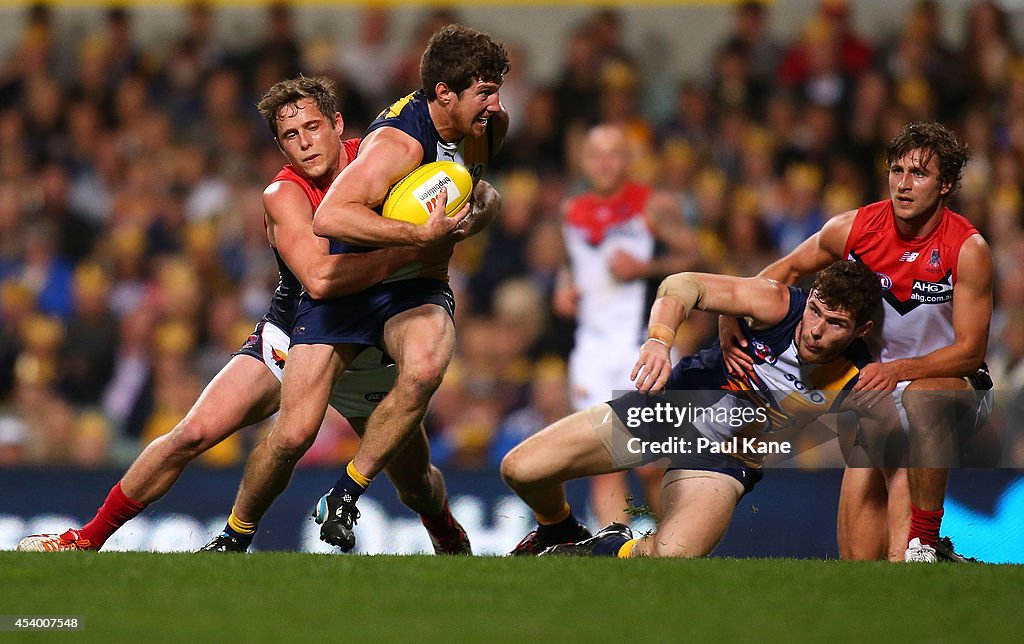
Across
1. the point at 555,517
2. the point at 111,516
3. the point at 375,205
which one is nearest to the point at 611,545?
the point at 555,517

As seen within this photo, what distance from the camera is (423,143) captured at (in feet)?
17.7

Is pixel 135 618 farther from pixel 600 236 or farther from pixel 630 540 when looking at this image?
pixel 600 236

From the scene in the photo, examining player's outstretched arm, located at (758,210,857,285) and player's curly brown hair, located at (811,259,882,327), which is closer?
player's curly brown hair, located at (811,259,882,327)

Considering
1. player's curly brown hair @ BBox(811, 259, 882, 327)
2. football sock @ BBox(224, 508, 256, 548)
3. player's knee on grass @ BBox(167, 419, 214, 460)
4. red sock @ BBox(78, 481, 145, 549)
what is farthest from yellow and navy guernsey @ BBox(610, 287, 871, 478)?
red sock @ BBox(78, 481, 145, 549)

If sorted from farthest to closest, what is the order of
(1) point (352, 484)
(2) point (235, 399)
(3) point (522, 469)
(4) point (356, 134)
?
(4) point (356, 134) → (3) point (522, 469) → (2) point (235, 399) → (1) point (352, 484)

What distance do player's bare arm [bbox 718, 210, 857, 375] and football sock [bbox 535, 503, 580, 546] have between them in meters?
0.98

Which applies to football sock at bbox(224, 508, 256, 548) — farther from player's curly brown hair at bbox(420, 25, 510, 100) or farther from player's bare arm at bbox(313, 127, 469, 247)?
player's curly brown hair at bbox(420, 25, 510, 100)

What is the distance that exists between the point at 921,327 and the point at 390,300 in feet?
7.28

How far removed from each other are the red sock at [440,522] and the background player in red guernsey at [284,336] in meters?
0.25

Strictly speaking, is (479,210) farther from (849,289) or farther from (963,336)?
(963,336)

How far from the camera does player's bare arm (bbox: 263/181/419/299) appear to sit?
5.34m

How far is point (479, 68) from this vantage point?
5336 millimetres

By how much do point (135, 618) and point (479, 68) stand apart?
8.49 ft

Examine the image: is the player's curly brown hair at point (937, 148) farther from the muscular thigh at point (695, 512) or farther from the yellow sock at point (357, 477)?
the yellow sock at point (357, 477)
